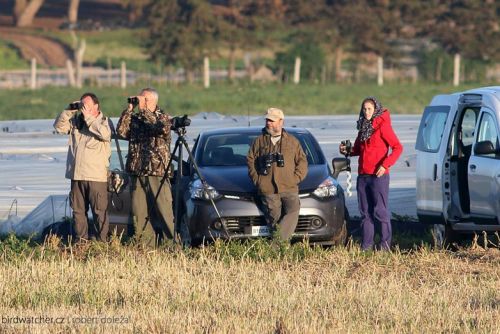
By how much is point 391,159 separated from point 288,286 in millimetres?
3469

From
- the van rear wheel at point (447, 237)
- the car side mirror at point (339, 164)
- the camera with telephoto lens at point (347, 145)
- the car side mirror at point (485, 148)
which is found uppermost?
the car side mirror at point (485, 148)

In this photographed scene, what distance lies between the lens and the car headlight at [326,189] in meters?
14.6

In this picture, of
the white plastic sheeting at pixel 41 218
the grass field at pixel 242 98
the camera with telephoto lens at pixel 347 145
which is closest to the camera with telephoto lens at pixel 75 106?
the white plastic sheeting at pixel 41 218

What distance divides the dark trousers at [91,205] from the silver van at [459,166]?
3227 millimetres

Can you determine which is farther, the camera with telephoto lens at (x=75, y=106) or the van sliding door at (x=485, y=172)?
the camera with telephoto lens at (x=75, y=106)

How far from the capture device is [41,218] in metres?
16.7

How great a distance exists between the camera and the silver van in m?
13.7

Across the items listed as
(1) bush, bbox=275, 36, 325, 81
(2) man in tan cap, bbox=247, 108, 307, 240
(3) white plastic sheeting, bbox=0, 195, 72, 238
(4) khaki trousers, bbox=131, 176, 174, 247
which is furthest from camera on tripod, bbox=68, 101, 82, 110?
(1) bush, bbox=275, 36, 325, 81

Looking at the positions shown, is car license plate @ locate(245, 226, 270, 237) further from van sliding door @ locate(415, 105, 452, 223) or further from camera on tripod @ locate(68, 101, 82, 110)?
camera on tripod @ locate(68, 101, 82, 110)

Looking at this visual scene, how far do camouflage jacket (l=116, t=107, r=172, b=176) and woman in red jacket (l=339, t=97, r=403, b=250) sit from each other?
5.73ft

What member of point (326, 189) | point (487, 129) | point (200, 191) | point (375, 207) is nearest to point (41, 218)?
point (200, 191)

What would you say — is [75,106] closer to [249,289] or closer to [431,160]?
[431,160]

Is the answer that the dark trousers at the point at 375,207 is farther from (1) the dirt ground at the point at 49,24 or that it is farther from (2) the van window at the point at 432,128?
(1) the dirt ground at the point at 49,24

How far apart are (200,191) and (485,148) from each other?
2.89 metres
